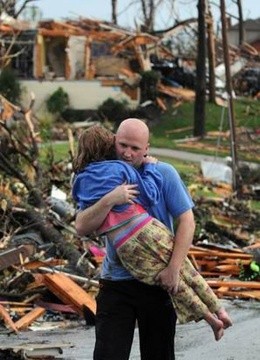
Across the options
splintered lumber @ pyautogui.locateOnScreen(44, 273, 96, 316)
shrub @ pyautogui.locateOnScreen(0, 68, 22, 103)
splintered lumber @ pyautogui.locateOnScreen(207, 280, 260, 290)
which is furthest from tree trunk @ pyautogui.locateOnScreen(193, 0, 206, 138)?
splintered lumber @ pyautogui.locateOnScreen(44, 273, 96, 316)

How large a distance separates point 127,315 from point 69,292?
3997mm

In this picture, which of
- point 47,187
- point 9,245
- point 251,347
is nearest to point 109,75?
point 47,187

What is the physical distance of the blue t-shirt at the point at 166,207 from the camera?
409 centimetres

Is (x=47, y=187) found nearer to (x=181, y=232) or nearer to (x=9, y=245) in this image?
(x=9, y=245)

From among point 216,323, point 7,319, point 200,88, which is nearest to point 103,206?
point 216,323

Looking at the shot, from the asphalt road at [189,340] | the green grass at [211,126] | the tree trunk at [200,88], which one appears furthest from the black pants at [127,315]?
the tree trunk at [200,88]

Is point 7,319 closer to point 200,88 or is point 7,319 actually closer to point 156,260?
point 156,260

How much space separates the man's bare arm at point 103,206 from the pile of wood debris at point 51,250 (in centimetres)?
359

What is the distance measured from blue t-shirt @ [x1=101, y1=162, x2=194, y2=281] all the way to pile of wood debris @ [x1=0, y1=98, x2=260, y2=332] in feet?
11.6

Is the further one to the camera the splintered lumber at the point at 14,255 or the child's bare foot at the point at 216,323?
the splintered lumber at the point at 14,255

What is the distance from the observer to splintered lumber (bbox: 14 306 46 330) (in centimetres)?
759

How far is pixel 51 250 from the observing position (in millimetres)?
9695

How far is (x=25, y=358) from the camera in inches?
227

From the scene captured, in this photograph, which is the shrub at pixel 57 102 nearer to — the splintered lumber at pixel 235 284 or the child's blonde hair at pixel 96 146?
the splintered lumber at pixel 235 284
